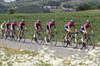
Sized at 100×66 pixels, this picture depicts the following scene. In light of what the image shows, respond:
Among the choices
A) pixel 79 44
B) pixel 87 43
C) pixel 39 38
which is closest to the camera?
pixel 87 43

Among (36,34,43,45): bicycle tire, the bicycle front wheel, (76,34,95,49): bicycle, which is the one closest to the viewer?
(76,34,95,49): bicycle

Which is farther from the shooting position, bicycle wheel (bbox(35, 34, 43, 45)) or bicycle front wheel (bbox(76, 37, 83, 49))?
bicycle wheel (bbox(35, 34, 43, 45))

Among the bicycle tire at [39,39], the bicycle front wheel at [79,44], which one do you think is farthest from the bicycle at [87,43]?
the bicycle tire at [39,39]

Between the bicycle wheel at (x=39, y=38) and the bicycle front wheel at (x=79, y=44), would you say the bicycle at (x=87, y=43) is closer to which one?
the bicycle front wheel at (x=79, y=44)

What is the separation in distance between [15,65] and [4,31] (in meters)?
17.0

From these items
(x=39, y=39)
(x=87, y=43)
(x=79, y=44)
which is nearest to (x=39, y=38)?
(x=39, y=39)

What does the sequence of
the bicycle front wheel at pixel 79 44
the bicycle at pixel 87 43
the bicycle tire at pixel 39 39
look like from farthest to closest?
the bicycle tire at pixel 39 39
the bicycle front wheel at pixel 79 44
the bicycle at pixel 87 43

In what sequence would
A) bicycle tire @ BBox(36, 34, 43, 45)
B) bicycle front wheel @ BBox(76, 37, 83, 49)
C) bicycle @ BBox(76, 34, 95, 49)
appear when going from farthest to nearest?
bicycle tire @ BBox(36, 34, 43, 45) < bicycle front wheel @ BBox(76, 37, 83, 49) < bicycle @ BBox(76, 34, 95, 49)

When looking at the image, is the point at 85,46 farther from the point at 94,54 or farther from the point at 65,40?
the point at 94,54

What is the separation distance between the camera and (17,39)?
19.3 meters

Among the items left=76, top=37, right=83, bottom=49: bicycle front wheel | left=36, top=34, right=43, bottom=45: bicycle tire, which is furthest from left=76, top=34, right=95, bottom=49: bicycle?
left=36, top=34, right=43, bottom=45: bicycle tire

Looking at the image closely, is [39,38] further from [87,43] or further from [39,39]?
[87,43]

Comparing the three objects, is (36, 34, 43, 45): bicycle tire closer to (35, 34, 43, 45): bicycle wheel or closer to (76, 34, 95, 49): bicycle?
(35, 34, 43, 45): bicycle wheel

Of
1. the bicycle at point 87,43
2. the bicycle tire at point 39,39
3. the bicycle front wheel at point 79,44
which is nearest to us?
the bicycle at point 87,43
